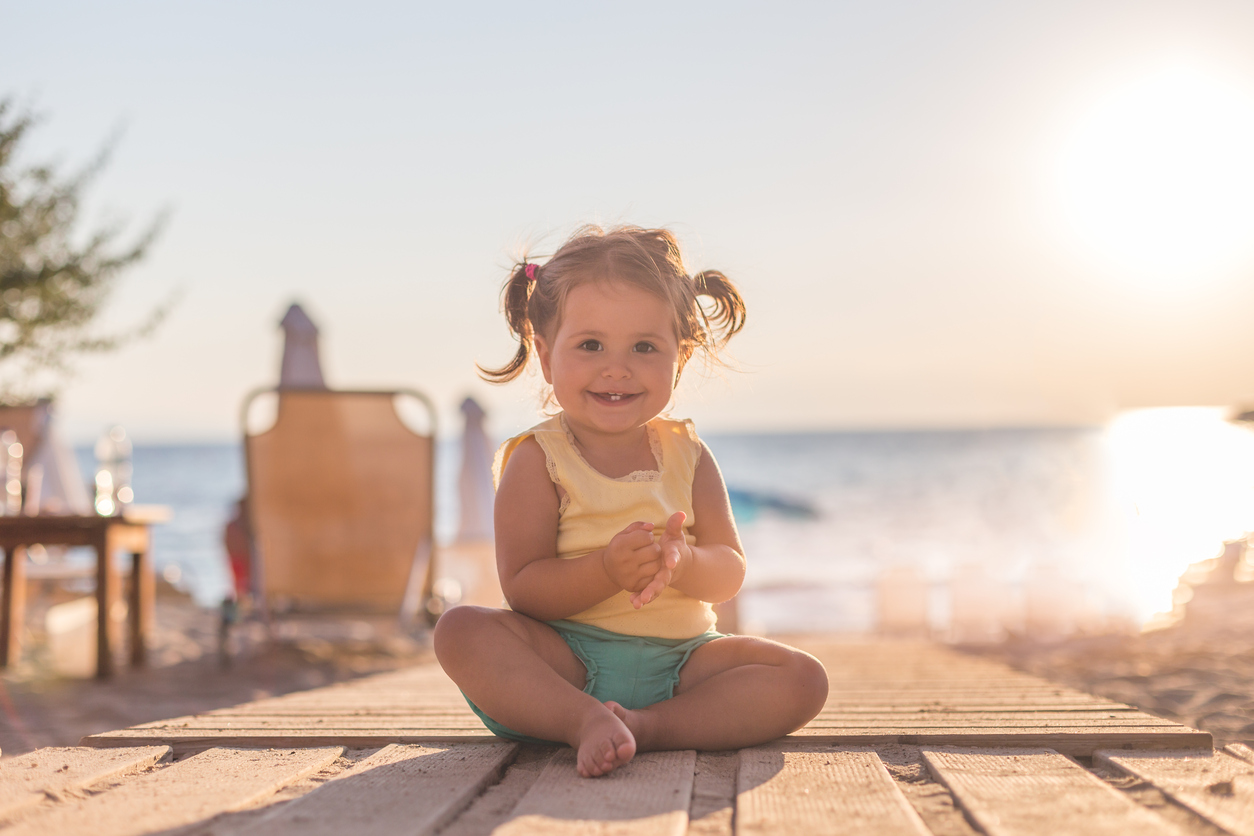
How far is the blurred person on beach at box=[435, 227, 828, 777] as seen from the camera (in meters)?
1.85

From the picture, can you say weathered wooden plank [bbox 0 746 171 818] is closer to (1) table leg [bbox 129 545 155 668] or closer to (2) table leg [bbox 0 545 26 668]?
(1) table leg [bbox 129 545 155 668]

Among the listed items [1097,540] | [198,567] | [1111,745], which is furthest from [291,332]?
[1097,540]

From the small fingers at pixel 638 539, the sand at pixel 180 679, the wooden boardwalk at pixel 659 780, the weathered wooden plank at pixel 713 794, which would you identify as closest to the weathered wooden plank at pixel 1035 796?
the wooden boardwalk at pixel 659 780

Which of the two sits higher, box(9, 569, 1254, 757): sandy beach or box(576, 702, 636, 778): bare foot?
box(576, 702, 636, 778): bare foot

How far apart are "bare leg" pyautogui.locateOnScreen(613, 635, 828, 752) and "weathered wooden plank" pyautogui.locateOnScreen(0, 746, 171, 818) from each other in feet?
2.89

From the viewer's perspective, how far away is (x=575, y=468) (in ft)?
6.96

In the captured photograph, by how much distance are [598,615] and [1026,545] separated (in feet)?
64.3

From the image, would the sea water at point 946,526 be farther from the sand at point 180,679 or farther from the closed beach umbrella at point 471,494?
the sand at point 180,679

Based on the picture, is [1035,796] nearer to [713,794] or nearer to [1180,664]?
[713,794]

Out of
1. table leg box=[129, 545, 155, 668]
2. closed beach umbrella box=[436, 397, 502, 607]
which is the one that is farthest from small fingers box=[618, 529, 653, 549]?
closed beach umbrella box=[436, 397, 502, 607]

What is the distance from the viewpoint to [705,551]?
80.4 inches

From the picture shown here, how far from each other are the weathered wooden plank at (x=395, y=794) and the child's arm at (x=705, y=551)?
1.37 ft

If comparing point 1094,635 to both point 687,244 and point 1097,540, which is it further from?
point 1097,540

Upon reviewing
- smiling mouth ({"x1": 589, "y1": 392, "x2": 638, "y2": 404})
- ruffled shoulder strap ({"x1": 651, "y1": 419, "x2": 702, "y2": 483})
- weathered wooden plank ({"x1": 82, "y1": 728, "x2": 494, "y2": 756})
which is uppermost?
smiling mouth ({"x1": 589, "y1": 392, "x2": 638, "y2": 404})
